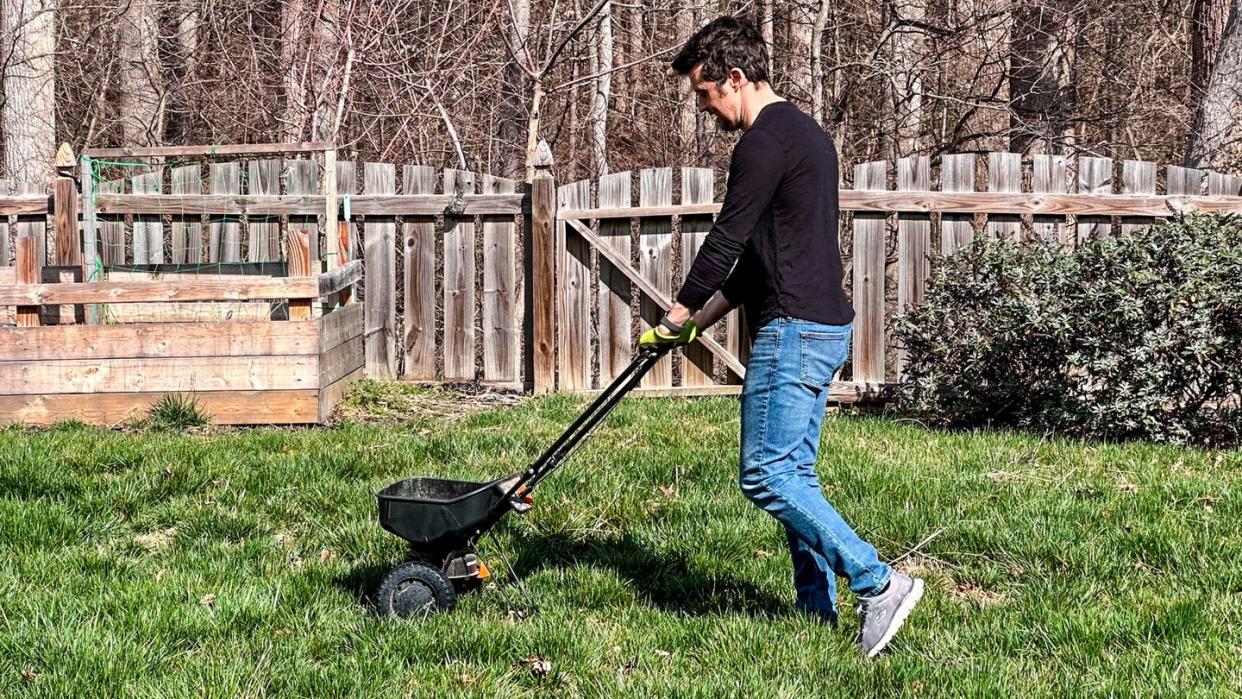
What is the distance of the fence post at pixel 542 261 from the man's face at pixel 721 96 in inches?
213

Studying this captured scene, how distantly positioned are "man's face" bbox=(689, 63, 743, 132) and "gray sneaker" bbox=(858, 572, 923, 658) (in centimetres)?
159

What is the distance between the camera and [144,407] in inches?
316

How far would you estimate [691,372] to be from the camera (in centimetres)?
962

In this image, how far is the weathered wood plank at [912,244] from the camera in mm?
9258

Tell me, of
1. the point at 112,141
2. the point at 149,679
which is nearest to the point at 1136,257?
the point at 149,679

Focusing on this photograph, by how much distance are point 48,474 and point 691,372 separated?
485cm

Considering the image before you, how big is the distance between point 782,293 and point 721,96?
2.18 ft

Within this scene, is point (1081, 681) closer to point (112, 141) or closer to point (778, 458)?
point (778, 458)

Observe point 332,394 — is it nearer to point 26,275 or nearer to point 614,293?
Result: point 26,275

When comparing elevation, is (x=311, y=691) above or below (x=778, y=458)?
below

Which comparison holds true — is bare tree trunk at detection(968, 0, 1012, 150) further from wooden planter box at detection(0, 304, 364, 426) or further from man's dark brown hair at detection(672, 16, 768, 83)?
man's dark brown hair at detection(672, 16, 768, 83)

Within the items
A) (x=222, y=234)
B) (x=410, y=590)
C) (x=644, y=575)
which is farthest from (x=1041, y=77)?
(x=410, y=590)

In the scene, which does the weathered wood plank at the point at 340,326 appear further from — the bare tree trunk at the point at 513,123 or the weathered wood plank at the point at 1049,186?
the bare tree trunk at the point at 513,123

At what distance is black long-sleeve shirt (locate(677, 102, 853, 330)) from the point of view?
3.88 meters
